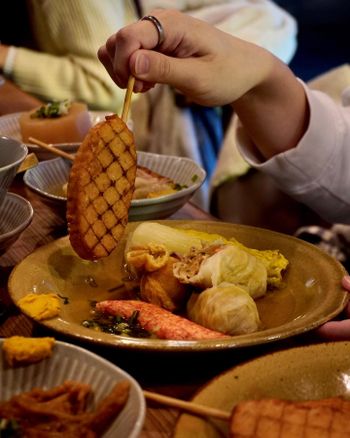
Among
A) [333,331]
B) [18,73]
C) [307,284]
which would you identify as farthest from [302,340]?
[18,73]

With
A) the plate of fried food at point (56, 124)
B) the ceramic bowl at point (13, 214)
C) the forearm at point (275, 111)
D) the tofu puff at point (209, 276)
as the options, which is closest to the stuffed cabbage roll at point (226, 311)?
the tofu puff at point (209, 276)

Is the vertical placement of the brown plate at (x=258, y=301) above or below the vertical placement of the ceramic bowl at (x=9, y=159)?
below

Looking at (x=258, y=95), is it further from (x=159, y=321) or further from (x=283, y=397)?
(x=283, y=397)

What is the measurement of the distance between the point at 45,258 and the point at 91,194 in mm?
195

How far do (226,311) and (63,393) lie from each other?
1.05ft

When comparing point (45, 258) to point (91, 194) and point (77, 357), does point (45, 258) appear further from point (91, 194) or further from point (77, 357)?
point (77, 357)

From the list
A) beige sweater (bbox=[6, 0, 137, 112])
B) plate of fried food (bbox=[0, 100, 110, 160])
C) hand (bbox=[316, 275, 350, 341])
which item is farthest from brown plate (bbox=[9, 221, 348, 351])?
beige sweater (bbox=[6, 0, 137, 112])

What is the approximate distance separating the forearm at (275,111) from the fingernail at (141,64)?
44cm

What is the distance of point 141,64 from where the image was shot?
3.84 ft

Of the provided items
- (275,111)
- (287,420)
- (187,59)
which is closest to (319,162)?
(275,111)

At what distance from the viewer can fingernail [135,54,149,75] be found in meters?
1.17

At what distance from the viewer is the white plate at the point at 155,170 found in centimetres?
142

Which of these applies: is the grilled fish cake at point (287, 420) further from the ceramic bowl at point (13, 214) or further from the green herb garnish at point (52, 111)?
the green herb garnish at point (52, 111)

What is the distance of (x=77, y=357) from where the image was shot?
82 cm
